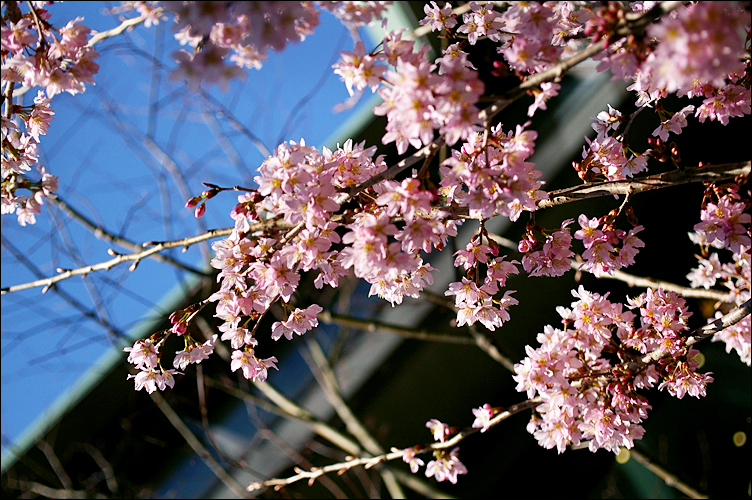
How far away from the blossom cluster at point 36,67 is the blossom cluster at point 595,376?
1196 millimetres

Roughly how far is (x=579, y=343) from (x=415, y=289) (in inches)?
16.8

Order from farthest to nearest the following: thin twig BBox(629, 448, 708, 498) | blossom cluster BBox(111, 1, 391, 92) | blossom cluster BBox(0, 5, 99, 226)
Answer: thin twig BBox(629, 448, 708, 498) < blossom cluster BBox(0, 5, 99, 226) < blossom cluster BBox(111, 1, 391, 92)

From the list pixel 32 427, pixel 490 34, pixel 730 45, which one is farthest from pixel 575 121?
pixel 32 427

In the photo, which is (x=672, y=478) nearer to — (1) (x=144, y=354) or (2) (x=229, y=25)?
(1) (x=144, y=354)

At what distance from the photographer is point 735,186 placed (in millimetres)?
916

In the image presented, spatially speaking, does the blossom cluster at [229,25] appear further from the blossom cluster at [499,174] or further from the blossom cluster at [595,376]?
the blossom cluster at [595,376]

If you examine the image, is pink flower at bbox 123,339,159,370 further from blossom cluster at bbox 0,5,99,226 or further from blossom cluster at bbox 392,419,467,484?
blossom cluster at bbox 392,419,467,484

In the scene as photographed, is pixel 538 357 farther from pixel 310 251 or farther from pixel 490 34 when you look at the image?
pixel 490 34

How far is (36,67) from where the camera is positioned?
88 cm

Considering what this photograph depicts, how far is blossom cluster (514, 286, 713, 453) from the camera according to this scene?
1.05m

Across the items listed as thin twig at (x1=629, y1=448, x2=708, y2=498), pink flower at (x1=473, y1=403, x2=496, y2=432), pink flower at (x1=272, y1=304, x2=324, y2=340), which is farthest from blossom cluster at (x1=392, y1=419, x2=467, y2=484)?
thin twig at (x1=629, y1=448, x2=708, y2=498)

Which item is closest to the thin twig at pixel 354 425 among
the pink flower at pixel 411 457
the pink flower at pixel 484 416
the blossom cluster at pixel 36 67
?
the pink flower at pixel 411 457

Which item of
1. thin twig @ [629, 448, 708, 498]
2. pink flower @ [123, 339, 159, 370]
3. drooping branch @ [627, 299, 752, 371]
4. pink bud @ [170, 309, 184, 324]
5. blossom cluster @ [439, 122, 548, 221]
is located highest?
pink bud @ [170, 309, 184, 324]

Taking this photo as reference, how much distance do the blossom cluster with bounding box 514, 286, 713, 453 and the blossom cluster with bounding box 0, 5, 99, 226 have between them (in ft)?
3.92
